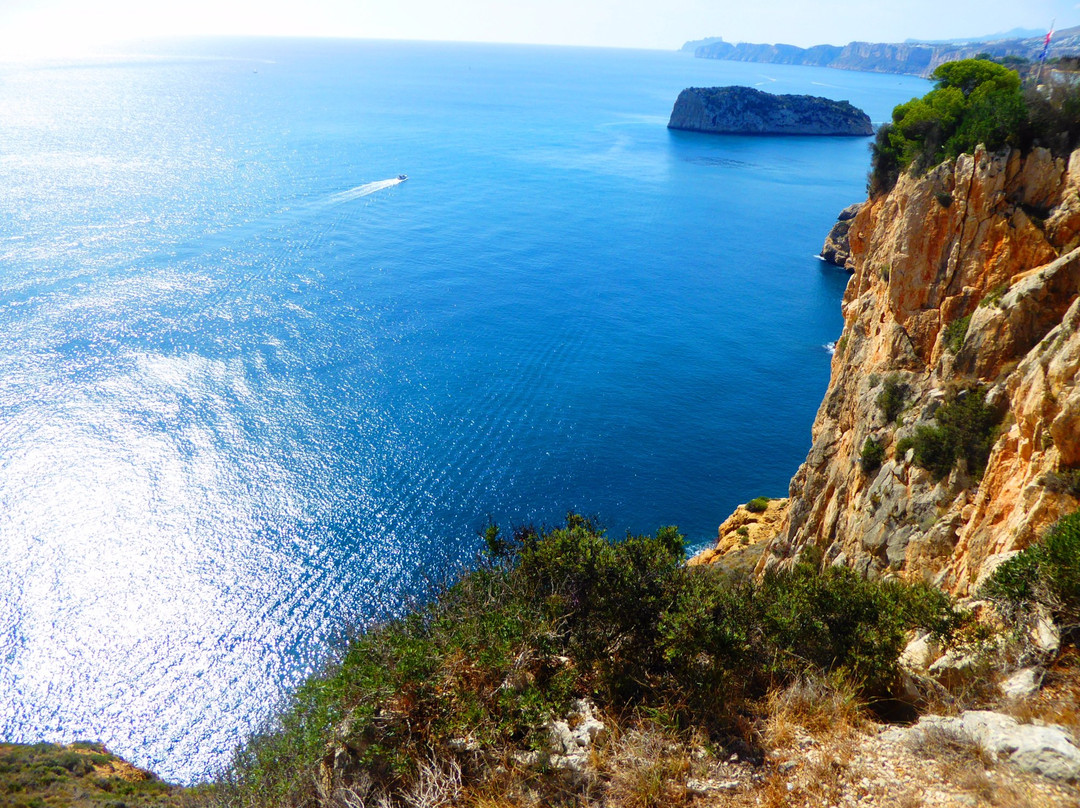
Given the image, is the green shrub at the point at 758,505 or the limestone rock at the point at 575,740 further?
the green shrub at the point at 758,505

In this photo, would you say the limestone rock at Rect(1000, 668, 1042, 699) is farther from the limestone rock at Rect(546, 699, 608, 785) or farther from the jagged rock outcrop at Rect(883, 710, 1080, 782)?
the limestone rock at Rect(546, 699, 608, 785)

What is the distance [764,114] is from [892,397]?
179m

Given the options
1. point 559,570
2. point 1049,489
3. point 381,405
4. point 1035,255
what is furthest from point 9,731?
point 1035,255

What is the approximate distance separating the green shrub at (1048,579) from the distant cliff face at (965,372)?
1.93 metres

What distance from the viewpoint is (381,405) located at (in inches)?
1970

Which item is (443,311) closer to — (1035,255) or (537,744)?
(1035,255)

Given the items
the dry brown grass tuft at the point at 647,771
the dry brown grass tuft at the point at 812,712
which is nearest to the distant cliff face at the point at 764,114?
the dry brown grass tuft at the point at 812,712

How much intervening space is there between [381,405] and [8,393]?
29.2 meters

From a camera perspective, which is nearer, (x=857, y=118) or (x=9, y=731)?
(x=9, y=731)

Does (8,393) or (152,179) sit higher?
(152,179)

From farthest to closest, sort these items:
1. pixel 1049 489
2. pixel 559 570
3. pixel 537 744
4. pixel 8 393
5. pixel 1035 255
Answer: pixel 8 393 < pixel 1035 255 < pixel 559 570 < pixel 1049 489 < pixel 537 744

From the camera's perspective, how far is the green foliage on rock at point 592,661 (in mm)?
10734

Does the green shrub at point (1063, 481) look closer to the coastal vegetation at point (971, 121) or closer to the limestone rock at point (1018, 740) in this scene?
the limestone rock at point (1018, 740)

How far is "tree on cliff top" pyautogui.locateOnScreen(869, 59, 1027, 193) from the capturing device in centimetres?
1881
